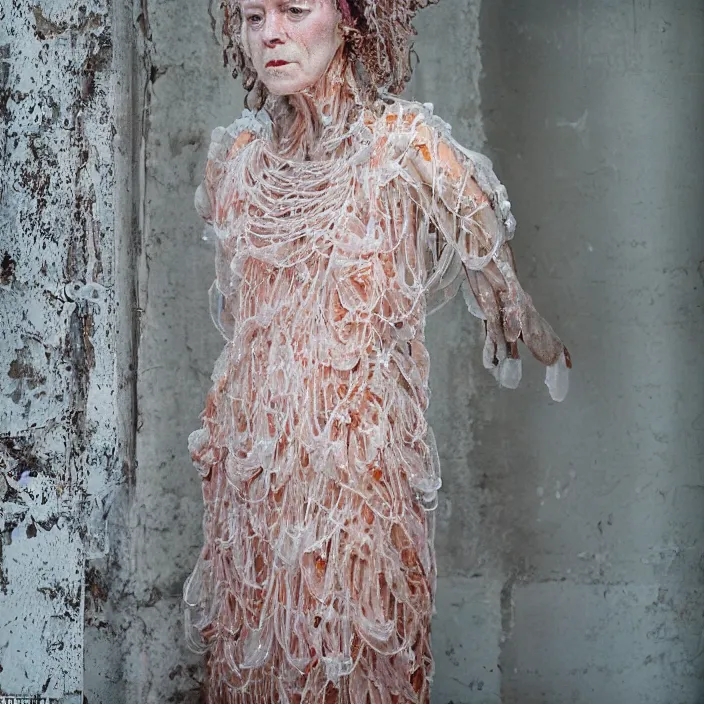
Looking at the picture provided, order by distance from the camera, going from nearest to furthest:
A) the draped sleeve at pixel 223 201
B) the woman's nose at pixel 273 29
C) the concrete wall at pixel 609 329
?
the woman's nose at pixel 273 29 → the draped sleeve at pixel 223 201 → the concrete wall at pixel 609 329

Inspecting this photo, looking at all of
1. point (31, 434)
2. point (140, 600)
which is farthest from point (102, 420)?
point (140, 600)

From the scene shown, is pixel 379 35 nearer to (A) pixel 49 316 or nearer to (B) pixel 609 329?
(A) pixel 49 316

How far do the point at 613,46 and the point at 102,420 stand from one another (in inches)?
45.2

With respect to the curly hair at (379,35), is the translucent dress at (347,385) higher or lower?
lower

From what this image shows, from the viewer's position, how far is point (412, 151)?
6.16ft

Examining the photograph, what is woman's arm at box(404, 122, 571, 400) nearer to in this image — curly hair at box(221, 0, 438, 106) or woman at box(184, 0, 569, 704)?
woman at box(184, 0, 569, 704)

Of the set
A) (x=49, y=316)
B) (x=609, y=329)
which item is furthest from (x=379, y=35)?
(x=609, y=329)

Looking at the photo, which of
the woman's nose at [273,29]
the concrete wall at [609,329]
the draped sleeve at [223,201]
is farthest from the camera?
the concrete wall at [609,329]

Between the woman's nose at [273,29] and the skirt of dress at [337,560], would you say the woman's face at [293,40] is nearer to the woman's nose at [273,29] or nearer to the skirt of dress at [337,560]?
the woman's nose at [273,29]

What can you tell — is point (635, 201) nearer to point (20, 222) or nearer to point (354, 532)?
point (354, 532)

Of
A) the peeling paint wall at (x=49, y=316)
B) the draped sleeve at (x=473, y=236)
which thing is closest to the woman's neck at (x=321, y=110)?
the draped sleeve at (x=473, y=236)

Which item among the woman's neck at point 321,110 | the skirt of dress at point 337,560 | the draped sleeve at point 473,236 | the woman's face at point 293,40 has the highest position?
the woman's face at point 293,40

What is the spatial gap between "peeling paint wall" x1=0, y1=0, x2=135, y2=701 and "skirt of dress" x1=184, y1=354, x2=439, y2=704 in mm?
270

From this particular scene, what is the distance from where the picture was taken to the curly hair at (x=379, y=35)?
6.21 feet
